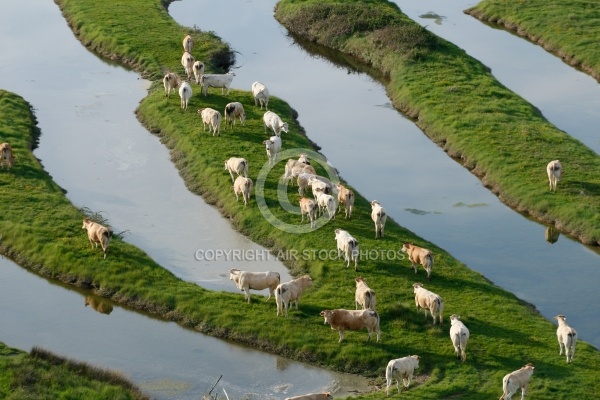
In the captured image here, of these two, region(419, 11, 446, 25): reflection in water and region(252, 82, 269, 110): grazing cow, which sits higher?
region(419, 11, 446, 25): reflection in water

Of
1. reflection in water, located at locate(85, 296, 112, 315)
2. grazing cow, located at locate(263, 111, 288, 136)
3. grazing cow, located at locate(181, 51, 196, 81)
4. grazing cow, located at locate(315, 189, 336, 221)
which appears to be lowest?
reflection in water, located at locate(85, 296, 112, 315)

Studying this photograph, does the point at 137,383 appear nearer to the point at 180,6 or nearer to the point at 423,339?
the point at 423,339

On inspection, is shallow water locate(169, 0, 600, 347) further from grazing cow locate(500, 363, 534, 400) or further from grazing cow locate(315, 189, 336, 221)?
grazing cow locate(500, 363, 534, 400)

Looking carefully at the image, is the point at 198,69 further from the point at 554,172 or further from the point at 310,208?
the point at 554,172

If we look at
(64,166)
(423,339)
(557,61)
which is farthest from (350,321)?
(557,61)

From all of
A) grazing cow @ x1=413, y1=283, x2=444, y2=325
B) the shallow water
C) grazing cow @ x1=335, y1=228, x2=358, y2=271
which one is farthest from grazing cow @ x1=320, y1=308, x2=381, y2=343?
the shallow water

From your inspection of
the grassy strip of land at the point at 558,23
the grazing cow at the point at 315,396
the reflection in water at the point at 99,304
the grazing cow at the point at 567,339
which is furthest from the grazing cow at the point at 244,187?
the grassy strip of land at the point at 558,23

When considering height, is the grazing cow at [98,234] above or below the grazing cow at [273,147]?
below

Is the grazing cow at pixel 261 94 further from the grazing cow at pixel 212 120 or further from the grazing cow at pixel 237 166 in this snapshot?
the grazing cow at pixel 237 166
